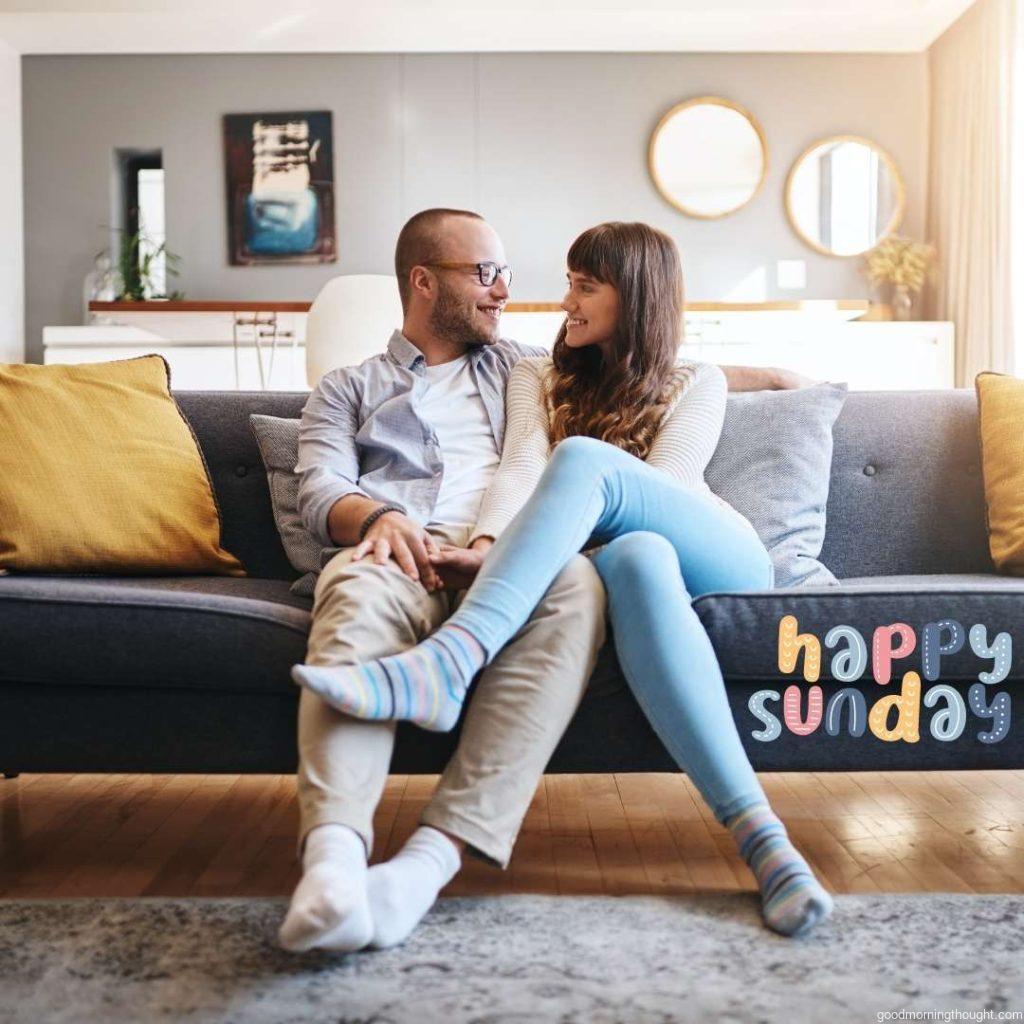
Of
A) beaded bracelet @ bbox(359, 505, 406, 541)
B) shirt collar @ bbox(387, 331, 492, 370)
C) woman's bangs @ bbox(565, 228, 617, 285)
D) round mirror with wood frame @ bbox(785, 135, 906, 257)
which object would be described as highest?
round mirror with wood frame @ bbox(785, 135, 906, 257)

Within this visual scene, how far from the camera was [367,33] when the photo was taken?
6.01 m

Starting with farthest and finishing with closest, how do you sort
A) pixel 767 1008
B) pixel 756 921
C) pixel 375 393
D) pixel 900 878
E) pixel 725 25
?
pixel 725 25, pixel 375 393, pixel 900 878, pixel 756 921, pixel 767 1008

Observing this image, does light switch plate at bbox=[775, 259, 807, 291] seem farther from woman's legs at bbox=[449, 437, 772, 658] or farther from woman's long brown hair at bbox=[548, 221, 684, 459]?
woman's legs at bbox=[449, 437, 772, 658]

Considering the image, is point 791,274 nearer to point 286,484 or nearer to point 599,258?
point 599,258

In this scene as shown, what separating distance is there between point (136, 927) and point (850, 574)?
1.45m

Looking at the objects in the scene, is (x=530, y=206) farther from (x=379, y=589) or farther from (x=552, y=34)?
(x=379, y=589)

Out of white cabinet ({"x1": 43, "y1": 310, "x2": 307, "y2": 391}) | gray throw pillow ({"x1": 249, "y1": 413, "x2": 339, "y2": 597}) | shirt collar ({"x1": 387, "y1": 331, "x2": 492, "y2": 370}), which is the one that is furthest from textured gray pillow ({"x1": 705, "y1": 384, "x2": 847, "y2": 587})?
white cabinet ({"x1": 43, "y1": 310, "x2": 307, "y2": 391})

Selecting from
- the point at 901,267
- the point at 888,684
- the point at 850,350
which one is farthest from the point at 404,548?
the point at 901,267

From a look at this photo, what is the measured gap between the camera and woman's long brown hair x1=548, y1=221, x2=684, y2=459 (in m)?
2.07

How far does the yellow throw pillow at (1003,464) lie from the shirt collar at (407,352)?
965mm

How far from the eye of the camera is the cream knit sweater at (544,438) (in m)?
1.97

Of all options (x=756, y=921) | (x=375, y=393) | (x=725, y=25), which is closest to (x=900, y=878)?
(x=756, y=921)

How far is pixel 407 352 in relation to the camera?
230 cm

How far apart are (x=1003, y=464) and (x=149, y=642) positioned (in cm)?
155
